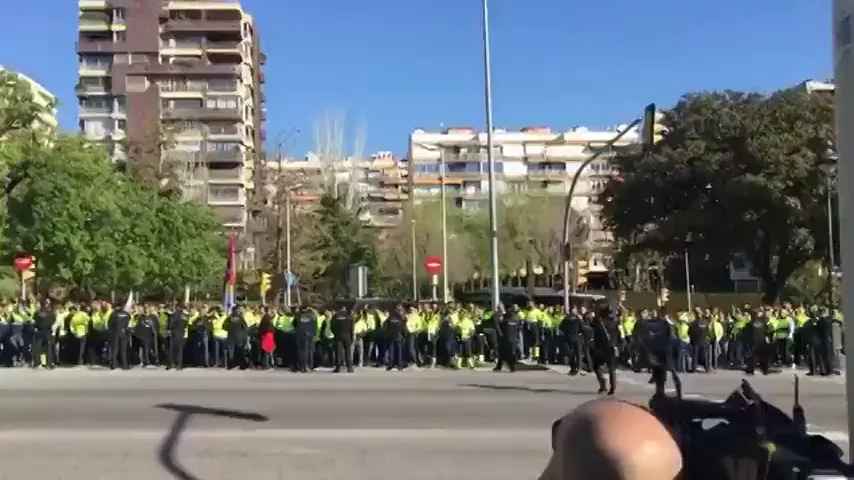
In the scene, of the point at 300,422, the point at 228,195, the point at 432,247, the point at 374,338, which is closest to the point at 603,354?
the point at 300,422

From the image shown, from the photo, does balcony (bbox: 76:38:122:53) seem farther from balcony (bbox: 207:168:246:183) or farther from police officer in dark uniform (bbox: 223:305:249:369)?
police officer in dark uniform (bbox: 223:305:249:369)

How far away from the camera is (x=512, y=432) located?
12.3 meters

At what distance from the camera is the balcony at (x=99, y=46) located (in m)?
92.5

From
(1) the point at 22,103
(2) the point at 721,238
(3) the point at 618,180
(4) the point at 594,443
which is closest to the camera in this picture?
(4) the point at 594,443

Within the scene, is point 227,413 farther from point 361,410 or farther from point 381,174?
point 381,174

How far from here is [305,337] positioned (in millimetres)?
22938

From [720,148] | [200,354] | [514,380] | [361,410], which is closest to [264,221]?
[720,148]

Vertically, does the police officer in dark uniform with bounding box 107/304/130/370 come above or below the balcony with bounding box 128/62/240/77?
below

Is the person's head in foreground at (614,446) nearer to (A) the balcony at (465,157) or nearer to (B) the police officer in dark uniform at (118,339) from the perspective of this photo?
(B) the police officer in dark uniform at (118,339)

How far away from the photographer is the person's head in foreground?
250 cm

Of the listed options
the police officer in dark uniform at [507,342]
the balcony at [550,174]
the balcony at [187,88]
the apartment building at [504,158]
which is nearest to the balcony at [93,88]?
the balcony at [187,88]

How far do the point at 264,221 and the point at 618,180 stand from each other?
1186 inches

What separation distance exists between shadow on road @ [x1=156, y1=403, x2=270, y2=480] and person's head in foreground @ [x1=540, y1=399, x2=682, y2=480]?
7.53 metres

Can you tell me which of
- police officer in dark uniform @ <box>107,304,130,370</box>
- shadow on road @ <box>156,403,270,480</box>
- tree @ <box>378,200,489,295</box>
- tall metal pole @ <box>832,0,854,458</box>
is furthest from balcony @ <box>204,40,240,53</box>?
tall metal pole @ <box>832,0,854,458</box>
